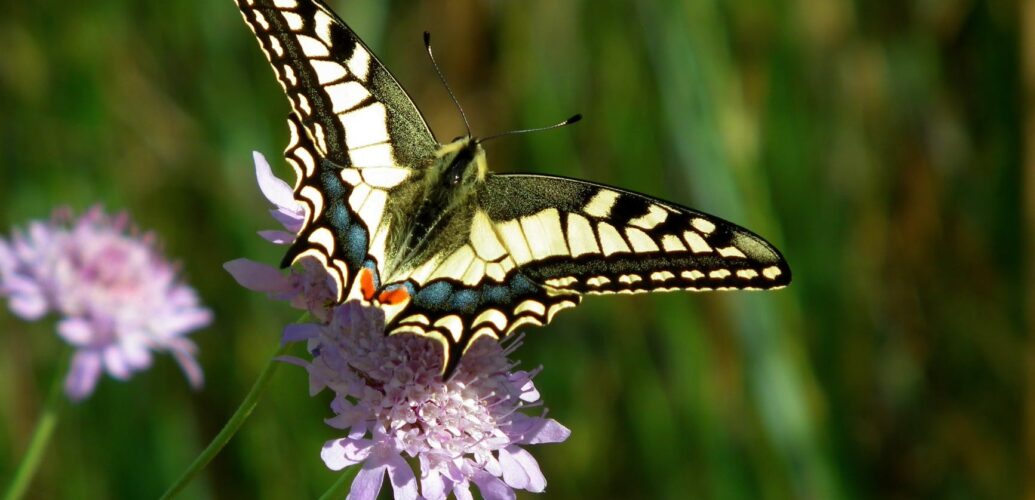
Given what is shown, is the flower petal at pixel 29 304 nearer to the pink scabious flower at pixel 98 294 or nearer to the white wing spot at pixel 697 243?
the pink scabious flower at pixel 98 294

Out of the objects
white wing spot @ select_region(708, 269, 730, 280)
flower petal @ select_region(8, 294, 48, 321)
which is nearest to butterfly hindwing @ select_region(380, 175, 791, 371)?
white wing spot @ select_region(708, 269, 730, 280)

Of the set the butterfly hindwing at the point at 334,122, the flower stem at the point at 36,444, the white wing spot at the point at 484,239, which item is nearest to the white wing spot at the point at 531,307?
the white wing spot at the point at 484,239

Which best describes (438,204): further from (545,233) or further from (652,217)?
(652,217)

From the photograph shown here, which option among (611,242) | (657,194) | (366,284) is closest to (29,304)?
(366,284)

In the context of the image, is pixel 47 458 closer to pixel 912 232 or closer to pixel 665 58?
pixel 665 58

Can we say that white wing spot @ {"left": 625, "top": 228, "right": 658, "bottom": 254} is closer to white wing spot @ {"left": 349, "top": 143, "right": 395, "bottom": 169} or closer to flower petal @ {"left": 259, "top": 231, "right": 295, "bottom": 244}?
white wing spot @ {"left": 349, "top": 143, "right": 395, "bottom": 169}

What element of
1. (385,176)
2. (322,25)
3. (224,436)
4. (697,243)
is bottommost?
(224,436)
